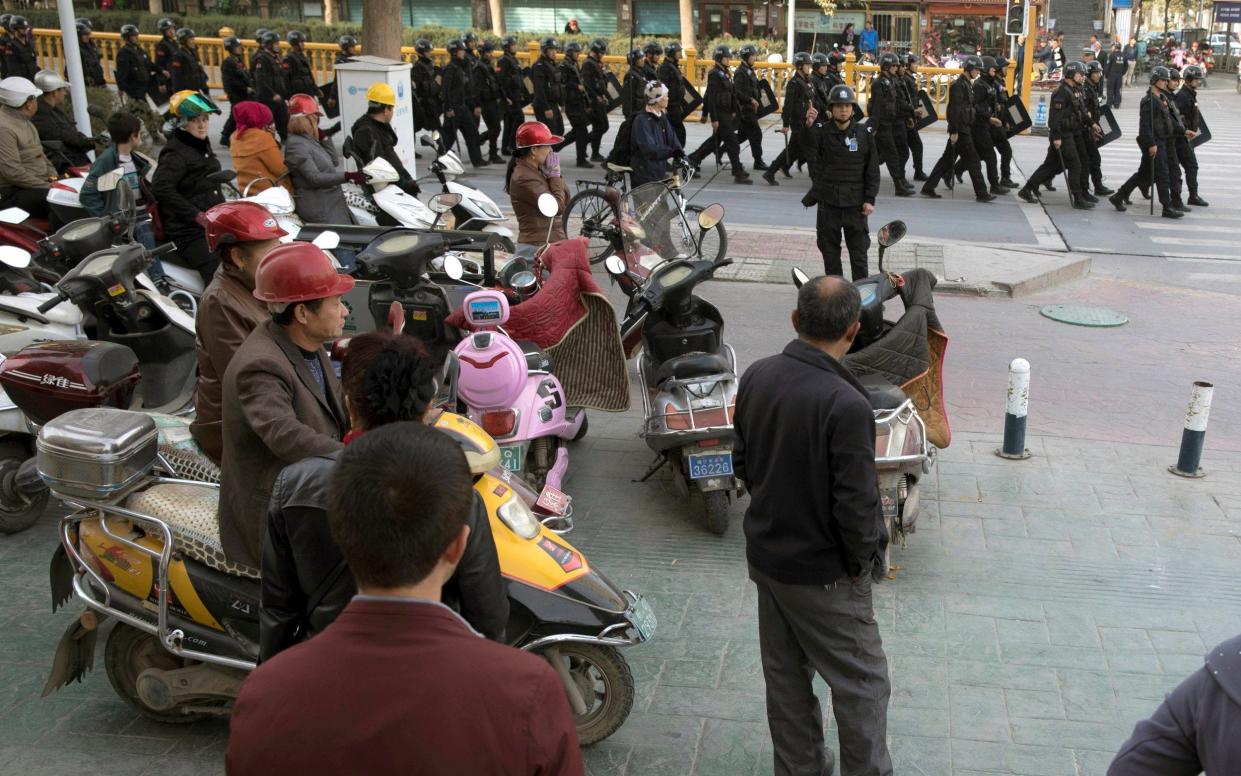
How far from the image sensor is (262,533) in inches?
152

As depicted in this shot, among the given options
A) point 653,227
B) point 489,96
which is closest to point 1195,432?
point 653,227

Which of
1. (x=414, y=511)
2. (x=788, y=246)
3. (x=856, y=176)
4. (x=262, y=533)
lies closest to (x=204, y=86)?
(x=788, y=246)

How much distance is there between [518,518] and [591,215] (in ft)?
28.8

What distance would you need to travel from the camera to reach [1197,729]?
2117 mm

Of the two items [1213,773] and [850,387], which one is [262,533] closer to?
[850,387]

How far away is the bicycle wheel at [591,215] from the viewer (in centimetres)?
1102

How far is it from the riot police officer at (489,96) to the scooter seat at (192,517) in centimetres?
1511

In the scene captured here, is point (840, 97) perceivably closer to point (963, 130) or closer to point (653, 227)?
point (653, 227)

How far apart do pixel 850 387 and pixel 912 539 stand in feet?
8.55

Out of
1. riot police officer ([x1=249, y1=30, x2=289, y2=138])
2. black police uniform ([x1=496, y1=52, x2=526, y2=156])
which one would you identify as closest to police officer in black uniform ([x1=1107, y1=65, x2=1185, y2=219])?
black police uniform ([x1=496, y1=52, x2=526, y2=156])

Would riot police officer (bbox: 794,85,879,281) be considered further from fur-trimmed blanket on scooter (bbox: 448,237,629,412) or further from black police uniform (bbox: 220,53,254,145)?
black police uniform (bbox: 220,53,254,145)

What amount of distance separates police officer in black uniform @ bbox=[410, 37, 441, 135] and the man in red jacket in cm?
1779

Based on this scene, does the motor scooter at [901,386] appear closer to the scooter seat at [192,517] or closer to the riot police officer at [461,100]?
the scooter seat at [192,517]

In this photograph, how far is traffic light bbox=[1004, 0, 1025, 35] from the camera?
796 inches
